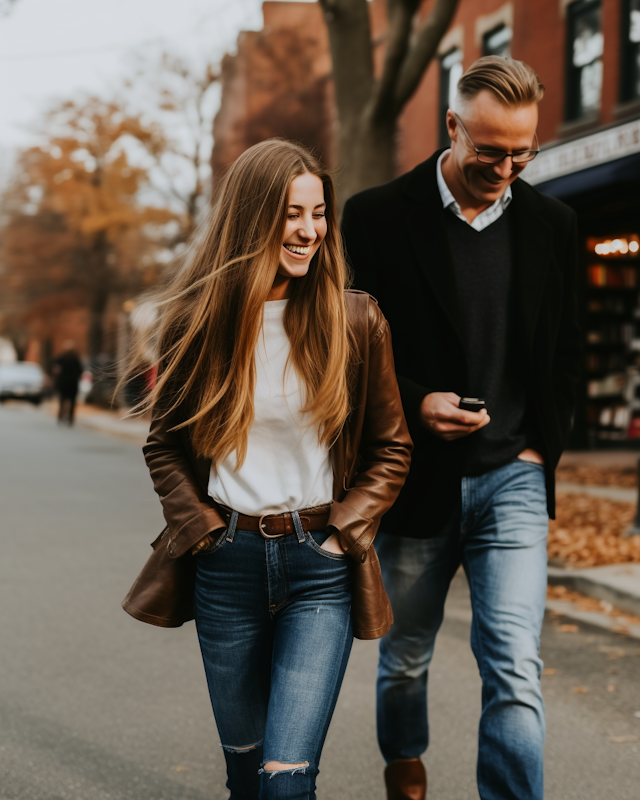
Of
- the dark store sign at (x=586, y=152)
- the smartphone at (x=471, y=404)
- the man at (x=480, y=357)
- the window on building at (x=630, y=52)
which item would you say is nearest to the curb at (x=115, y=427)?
the dark store sign at (x=586, y=152)

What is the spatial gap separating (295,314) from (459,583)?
4.92m

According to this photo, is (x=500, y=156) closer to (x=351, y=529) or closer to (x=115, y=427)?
(x=351, y=529)

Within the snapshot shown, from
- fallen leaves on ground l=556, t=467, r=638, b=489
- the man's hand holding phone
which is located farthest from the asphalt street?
fallen leaves on ground l=556, t=467, r=638, b=489

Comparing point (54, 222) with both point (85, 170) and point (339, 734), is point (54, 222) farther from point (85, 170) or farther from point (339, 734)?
point (339, 734)

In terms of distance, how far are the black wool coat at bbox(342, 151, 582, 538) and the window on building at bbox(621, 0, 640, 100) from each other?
11.6 metres

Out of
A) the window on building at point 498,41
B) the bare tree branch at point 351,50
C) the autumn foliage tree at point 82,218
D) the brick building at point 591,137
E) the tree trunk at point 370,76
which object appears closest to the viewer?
the tree trunk at point 370,76

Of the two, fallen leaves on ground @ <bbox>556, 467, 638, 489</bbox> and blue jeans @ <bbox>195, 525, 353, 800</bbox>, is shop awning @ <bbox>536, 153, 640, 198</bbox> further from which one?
blue jeans @ <bbox>195, 525, 353, 800</bbox>

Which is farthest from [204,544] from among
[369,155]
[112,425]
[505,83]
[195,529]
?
[112,425]

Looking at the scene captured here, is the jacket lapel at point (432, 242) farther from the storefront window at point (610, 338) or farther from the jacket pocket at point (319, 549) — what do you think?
the storefront window at point (610, 338)

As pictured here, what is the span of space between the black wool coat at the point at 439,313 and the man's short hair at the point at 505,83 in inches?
13.5

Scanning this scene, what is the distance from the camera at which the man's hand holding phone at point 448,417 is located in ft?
8.38

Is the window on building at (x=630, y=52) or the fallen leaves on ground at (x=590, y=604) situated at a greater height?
the window on building at (x=630, y=52)

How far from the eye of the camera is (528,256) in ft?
9.10

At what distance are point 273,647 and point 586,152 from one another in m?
10.8
